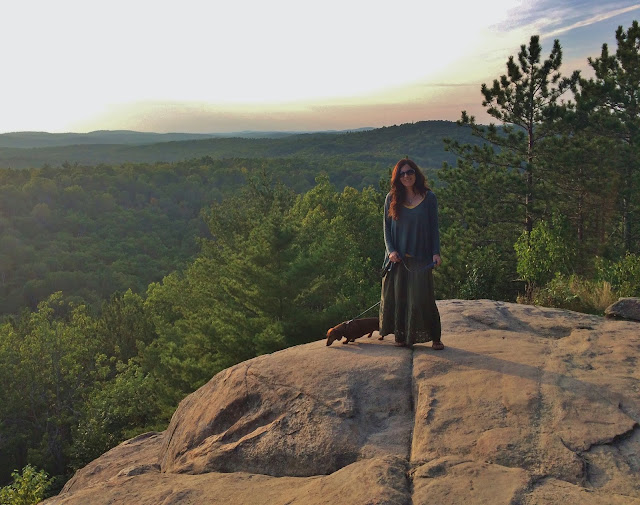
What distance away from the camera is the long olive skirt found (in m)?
5.67

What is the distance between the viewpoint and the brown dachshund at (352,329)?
6.06 meters

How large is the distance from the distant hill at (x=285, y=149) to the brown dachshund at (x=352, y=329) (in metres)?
103

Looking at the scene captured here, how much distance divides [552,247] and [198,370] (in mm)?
10510

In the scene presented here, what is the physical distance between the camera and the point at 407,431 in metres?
4.16

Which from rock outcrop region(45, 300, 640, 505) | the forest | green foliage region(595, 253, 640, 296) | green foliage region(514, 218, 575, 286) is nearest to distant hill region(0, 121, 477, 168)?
the forest

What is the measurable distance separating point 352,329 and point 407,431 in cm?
204

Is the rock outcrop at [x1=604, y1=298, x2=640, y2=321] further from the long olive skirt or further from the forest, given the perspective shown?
the long olive skirt

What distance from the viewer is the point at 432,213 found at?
224 inches

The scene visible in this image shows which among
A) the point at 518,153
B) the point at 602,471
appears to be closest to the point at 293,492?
the point at 602,471

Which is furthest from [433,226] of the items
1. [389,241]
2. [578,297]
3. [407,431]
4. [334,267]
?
[334,267]

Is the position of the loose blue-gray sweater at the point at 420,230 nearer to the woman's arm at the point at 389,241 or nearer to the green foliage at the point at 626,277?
Result: the woman's arm at the point at 389,241

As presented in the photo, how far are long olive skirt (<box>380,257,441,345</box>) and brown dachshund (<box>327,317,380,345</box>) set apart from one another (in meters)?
0.47

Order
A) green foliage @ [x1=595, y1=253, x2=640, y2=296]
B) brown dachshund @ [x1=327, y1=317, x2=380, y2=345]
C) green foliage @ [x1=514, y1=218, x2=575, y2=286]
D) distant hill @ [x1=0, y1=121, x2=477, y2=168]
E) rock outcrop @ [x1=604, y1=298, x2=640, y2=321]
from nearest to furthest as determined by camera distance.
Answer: brown dachshund @ [x1=327, y1=317, x2=380, y2=345]
rock outcrop @ [x1=604, y1=298, x2=640, y2=321]
green foliage @ [x1=595, y1=253, x2=640, y2=296]
green foliage @ [x1=514, y1=218, x2=575, y2=286]
distant hill @ [x1=0, y1=121, x2=477, y2=168]

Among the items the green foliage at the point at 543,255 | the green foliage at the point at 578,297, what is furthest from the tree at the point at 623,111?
the green foliage at the point at 578,297
